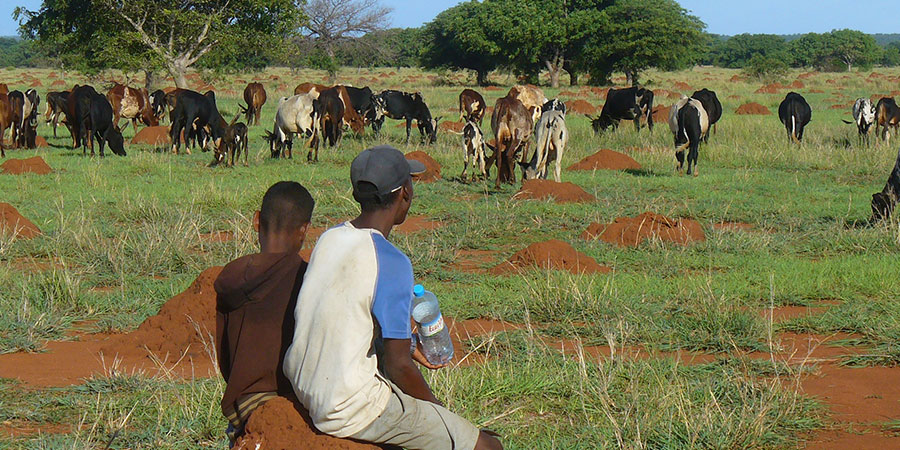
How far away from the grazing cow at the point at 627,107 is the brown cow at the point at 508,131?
874cm

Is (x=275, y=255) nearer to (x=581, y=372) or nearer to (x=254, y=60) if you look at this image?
(x=581, y=372)

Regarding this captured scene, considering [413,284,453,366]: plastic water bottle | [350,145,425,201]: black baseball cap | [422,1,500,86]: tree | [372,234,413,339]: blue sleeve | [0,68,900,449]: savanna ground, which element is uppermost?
[422,1,500,86]: tree

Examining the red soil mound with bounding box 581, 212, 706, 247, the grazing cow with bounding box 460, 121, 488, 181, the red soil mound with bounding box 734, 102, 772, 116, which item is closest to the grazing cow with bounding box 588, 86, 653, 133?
the red soil mound with bounding box 734, 102, 772, 116

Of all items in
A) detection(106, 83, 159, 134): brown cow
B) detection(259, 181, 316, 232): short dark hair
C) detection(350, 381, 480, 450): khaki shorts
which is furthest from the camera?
detection(106, 83, 159, 134): brown cow

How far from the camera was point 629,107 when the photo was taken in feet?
75.9

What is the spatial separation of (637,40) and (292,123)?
31661 mm

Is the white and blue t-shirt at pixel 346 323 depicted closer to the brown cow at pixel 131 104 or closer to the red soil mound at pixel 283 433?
the red soil mound at pixel 283 433

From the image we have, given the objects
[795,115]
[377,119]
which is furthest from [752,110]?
[377,119]

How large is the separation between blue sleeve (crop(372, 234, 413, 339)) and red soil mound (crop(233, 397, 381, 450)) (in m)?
0.38

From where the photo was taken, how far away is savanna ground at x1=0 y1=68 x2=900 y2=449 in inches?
196

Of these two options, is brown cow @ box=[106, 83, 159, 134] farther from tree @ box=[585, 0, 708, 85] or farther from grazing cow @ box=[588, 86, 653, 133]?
tree @ box=[585, 0, 708, 85]

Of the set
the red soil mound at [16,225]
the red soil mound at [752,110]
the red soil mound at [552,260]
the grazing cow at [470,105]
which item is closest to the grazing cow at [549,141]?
the red soil mound at [552,260]

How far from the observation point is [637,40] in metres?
47.0

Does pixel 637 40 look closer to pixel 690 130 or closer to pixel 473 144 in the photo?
pixel 690 130
